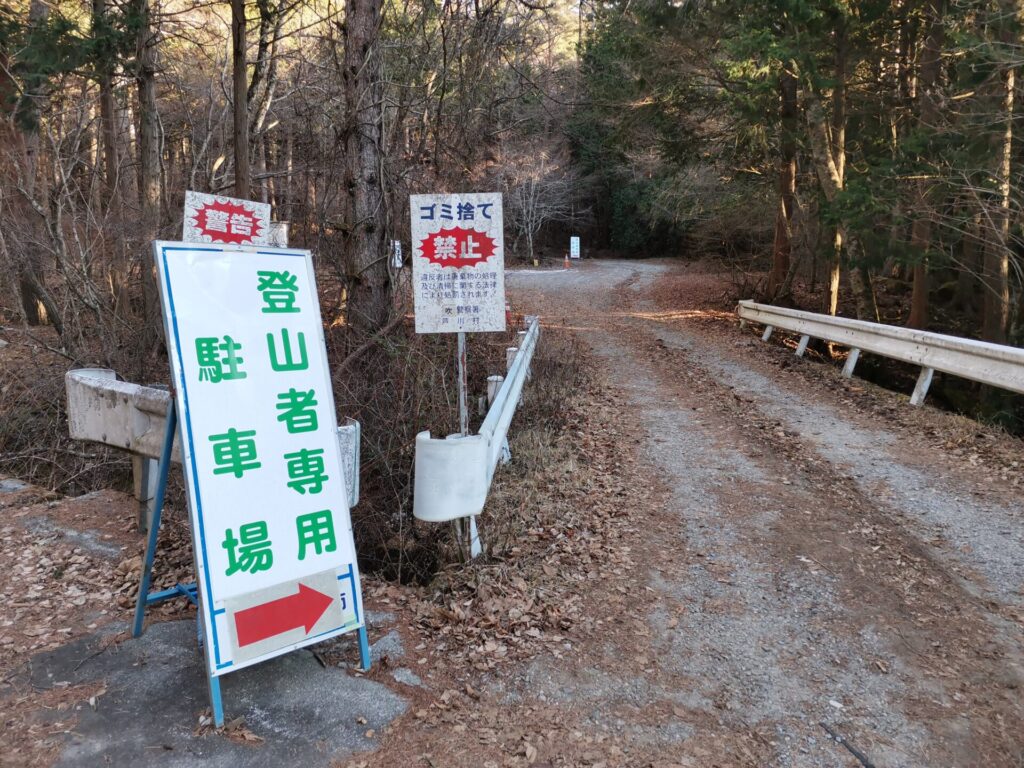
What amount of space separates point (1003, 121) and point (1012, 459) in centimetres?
543

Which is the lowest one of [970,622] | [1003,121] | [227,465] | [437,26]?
[970,622]

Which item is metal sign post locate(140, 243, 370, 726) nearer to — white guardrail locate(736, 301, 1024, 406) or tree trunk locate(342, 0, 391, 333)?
tree trunk locate(342, 0, 391, 333)

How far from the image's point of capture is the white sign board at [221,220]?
548cm

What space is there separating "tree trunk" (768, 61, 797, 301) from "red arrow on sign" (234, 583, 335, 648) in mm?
13689

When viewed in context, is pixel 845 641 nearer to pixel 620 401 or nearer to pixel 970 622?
pixel 970 622

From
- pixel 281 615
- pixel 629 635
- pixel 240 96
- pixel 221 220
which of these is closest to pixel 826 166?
pixel 240 96

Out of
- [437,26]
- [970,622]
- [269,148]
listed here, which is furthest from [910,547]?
[269,148]

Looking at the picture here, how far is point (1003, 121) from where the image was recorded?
9055 mm

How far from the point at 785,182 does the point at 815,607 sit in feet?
52.2

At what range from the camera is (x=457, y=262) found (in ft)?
16.3

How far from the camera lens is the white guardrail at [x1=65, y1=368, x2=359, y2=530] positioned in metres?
4.34

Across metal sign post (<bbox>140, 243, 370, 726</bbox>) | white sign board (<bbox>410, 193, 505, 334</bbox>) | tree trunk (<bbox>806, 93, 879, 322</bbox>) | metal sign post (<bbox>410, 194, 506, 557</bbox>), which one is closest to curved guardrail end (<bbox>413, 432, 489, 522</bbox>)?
metal sign post (<bbox>140, 243, 370, 726</bbox>)

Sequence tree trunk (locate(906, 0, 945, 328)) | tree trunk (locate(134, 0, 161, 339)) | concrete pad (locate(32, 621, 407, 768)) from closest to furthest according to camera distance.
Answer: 1. concrete pad (locate(32, 621, 407, 768))
2. tree trunk (locate(134, 0, 161, 339))
3. tree trunk (locate(906, 0, 945, 328))

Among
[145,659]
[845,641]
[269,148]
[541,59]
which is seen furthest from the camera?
[269,148]
